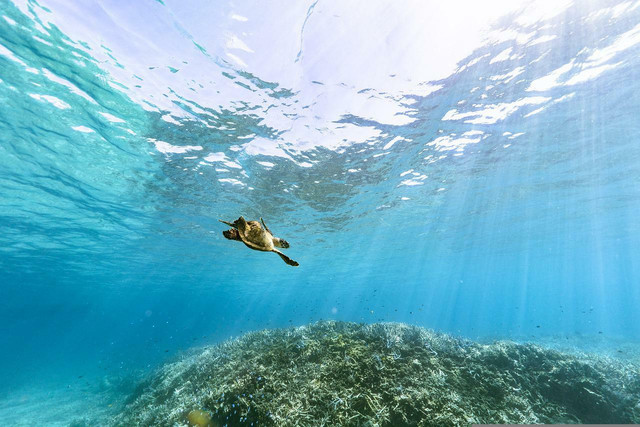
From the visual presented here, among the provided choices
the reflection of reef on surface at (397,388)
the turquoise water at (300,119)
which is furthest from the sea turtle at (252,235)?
the turquoise water at (300,119)

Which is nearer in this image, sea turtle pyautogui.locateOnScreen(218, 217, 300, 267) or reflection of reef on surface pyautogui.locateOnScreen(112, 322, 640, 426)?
sea turtle pyautogui.locateOnScreen(218, 217, 300, 267)

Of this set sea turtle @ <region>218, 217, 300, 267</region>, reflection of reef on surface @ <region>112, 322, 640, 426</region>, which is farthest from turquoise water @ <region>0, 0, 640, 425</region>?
sea turtle @ <region>218, 217, 300, 267</region>

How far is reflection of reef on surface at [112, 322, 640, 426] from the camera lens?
7137mm

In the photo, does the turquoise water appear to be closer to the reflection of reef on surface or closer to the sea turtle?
the reflection of reef on surface

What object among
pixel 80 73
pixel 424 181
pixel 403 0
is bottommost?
pixel 80 73

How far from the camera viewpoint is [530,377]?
30.8 feet

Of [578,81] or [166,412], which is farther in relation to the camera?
[578,81]

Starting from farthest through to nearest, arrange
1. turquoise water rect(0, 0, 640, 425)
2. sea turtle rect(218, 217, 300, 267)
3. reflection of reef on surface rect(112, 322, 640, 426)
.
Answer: turquoise water rect(0, 0, 640, 425)
reflection of reef on surface rect(112, 322, 640, 426)
sea turtle rect(218, 217, 300, 267)

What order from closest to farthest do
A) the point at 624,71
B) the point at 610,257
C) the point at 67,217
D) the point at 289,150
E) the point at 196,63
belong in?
1. the point at 196,63
2. the point at 624,71
3. the point at 289,150
4. the point at 67,217
5. the point at 610,257

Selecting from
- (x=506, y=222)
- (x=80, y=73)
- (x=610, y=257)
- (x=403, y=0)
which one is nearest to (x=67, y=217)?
(x=80, y=73)

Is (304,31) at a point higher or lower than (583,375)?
higher

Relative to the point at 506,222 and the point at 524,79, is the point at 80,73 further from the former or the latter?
the point at 506,222

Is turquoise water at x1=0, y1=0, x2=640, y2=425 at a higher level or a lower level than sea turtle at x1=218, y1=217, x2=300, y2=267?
higher

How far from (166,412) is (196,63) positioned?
43.7 feet
